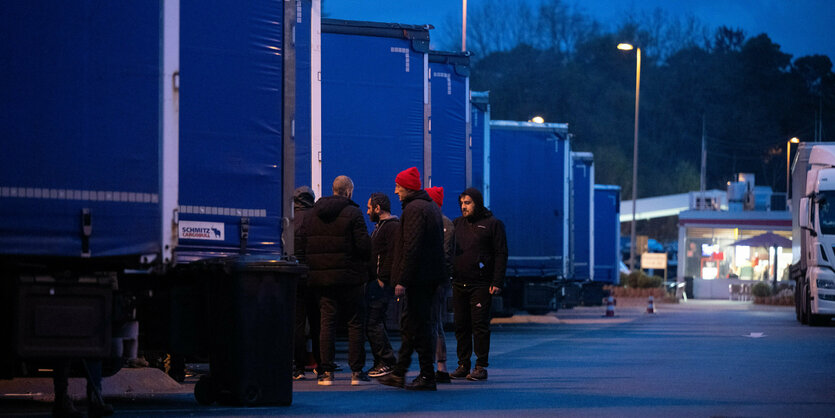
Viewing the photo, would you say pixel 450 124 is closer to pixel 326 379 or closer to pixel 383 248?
pixel 383 248

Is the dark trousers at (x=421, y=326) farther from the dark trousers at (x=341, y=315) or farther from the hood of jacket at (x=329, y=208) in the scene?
the hood of jacket at (x=329, y=208)

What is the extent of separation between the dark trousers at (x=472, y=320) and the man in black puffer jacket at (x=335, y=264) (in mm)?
1106

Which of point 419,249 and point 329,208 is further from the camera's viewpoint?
point 329,208

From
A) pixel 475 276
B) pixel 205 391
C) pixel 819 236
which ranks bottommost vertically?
pixel 205 391

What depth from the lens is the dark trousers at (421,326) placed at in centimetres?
1202

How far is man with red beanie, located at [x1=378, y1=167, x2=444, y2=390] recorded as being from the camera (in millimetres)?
11977

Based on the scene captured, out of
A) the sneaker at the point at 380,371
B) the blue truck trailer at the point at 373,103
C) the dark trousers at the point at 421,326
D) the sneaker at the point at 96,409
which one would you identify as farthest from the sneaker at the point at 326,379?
the blue truck trailer at the point at 373,103

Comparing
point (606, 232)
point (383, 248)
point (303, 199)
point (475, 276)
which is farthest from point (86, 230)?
point (606, 232)

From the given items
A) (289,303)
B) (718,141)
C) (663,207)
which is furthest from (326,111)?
(718,141)

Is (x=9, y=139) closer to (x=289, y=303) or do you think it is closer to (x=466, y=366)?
(x=289, y=303)

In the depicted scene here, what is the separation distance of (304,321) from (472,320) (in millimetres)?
1580

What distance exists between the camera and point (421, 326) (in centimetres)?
1202

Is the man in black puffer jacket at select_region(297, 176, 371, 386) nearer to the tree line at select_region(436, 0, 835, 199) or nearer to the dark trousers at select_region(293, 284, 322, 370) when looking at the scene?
the dark trousers at select_region(293, 284, 322, 370)

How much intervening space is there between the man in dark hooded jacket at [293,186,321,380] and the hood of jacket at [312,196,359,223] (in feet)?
1.07
